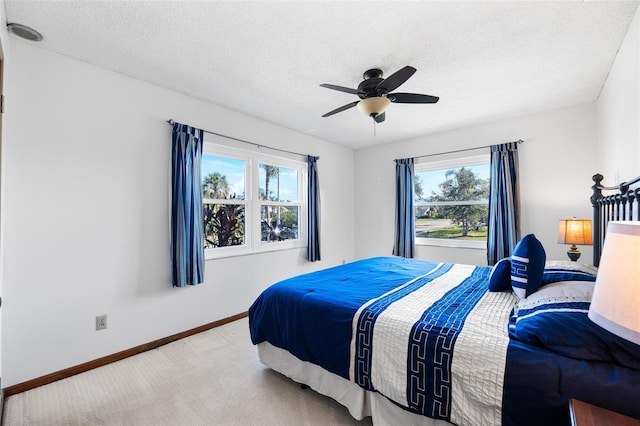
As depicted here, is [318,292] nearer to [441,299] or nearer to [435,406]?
[441,299]

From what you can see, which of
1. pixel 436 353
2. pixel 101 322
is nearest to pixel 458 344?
pixel 436 353

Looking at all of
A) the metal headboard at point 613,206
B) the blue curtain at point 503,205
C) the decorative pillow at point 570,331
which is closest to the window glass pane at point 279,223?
the blue curtain at point 503,205

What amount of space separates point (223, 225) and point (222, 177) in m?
0.59

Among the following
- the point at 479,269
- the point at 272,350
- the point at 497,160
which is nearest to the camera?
the point at 272,350

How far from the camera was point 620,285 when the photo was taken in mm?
714

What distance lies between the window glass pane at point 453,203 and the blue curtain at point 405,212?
0.75ft

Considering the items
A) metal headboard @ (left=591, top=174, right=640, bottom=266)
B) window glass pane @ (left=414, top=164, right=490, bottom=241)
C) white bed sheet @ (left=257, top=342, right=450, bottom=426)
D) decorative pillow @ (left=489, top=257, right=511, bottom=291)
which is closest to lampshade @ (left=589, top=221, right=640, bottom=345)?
white bed sheet @ (left=257, top=342, right=450, bottom=426)

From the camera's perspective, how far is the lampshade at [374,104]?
228cm

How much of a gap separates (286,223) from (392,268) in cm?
193

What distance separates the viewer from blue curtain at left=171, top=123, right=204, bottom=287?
9.39 feet

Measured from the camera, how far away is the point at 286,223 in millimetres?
4320

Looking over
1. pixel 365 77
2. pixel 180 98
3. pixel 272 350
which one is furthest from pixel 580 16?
pixel 180 98

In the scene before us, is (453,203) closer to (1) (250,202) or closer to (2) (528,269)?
(2) (528,269)

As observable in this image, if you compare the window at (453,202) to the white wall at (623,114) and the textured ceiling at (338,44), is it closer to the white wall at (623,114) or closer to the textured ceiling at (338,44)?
the textured ceiling at (338,44)
